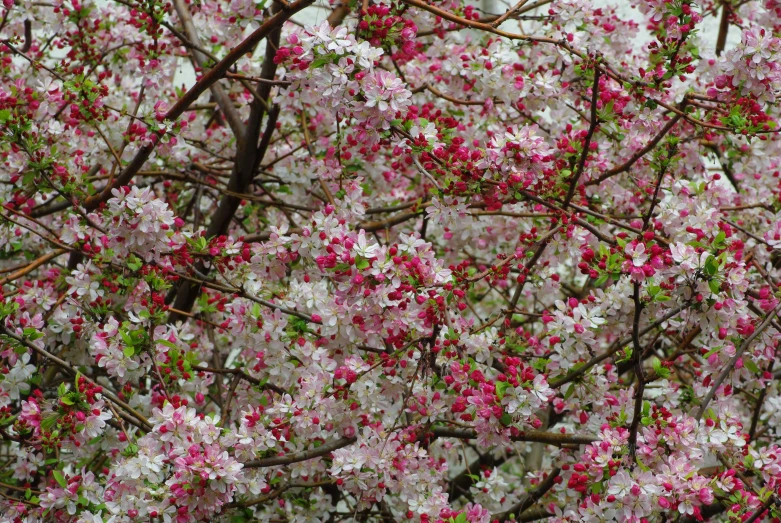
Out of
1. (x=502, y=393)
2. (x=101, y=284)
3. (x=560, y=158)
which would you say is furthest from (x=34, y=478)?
(x=560, y=158)

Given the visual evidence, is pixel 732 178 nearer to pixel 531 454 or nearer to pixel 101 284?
pixel 531 454

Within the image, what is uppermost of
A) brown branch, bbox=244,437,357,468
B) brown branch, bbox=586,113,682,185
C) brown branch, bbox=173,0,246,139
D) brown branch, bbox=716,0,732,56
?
brown branch, bbox=716,0,732,56

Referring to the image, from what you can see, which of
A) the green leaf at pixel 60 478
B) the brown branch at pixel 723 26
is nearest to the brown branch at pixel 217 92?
the green leaf at pixel 60 478

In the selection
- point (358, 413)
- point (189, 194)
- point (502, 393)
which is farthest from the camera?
point (189, 194)

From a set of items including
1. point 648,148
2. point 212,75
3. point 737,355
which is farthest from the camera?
point 648,148

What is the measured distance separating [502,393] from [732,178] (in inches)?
90.8

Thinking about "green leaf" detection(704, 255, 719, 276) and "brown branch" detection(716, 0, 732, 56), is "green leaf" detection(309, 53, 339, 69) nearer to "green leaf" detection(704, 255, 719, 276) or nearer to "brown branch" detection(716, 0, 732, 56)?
"green leaf" detection(704, 255, 719, 276)

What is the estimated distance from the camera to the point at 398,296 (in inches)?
88.7

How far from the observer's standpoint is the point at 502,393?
7.45 feet

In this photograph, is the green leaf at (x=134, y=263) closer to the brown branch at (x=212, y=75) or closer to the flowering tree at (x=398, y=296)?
the flowering tree at (x=398, y=296)

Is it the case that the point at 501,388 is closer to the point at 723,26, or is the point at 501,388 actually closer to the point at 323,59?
the point at 323,59

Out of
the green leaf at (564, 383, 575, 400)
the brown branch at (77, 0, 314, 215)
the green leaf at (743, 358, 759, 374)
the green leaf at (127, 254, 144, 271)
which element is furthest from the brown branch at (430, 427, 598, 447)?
the brown branch at (77, 0, 314, 215)

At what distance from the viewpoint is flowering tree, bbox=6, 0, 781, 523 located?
2.31 meters

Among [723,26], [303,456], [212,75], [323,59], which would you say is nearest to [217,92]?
[212,75]
